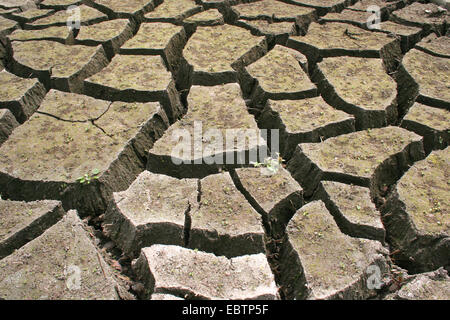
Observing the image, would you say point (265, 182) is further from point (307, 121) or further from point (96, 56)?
point (96, 56)

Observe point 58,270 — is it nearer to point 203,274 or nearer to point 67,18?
point 203,274

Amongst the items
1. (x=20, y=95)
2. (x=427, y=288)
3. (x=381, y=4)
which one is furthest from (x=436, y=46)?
(x=20, y=95)

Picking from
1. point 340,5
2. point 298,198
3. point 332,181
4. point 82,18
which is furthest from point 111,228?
point 340,5

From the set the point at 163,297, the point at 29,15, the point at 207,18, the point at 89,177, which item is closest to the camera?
the point at 163,297

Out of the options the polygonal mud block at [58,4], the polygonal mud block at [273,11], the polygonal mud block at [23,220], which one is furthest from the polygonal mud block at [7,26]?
the polygonal mud block at [23,220]

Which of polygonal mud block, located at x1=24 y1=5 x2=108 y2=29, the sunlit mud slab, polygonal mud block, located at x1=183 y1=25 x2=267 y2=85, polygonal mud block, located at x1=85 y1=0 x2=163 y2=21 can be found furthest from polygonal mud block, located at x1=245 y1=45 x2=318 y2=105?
polygonal mud block, located at x1=24 y1=5 x2=108 y2=29

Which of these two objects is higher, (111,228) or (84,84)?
(84,84)
